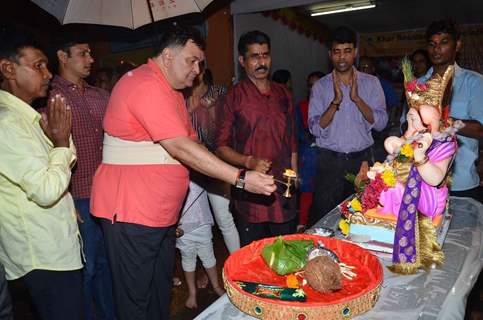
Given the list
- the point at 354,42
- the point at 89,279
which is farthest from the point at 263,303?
the point at 354,42

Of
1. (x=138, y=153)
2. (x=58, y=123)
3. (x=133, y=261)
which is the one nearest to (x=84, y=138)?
(x=58, y=123)

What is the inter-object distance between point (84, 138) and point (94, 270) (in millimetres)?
902

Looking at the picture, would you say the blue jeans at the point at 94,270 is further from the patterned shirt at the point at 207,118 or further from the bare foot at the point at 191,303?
the patterned shirt at the point at 207,118

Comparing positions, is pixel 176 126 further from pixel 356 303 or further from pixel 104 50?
pixel 104 50

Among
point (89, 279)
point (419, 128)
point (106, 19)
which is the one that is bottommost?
point (89, 279)

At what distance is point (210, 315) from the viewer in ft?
4.42

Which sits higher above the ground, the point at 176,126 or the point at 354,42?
the point at 354,42

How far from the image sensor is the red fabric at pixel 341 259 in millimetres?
1364

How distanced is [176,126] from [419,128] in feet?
3.53

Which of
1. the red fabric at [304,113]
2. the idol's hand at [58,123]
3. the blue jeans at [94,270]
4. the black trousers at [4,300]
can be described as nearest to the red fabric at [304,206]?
the red fabric at [304,113]

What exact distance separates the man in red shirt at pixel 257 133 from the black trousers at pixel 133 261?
2.32ft

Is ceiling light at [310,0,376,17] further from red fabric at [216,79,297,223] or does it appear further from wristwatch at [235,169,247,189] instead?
wristwatch at [235,169,247,189]

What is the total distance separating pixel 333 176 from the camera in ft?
9.95

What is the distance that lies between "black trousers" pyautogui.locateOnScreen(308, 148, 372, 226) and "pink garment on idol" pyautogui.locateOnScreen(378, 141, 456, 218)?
1.16 m
